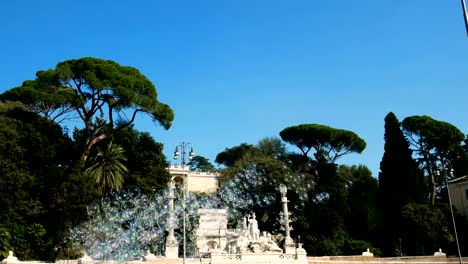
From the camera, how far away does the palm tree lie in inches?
1407

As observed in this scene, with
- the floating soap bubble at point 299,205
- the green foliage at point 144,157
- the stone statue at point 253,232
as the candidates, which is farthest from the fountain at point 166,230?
the floating soap bubble at point 299,205

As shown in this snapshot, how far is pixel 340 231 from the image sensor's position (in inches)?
1618

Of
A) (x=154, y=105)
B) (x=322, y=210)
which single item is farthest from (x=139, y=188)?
(x=322, y=210)

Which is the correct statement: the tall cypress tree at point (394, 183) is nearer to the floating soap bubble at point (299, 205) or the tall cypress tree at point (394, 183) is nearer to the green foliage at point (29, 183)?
the floating soap bubble at point (299, 205)

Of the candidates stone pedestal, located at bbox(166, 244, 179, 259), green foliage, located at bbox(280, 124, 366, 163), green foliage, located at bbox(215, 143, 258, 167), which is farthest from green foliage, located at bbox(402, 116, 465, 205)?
stone pedestal, located at bbox(166, 244, 179, 259)

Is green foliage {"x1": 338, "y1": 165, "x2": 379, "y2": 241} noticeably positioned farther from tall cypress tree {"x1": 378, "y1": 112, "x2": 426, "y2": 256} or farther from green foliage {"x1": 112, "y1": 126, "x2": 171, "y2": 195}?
green foliage {"x1": 112, "y1": 126, "x2": 171, "y2": 195}

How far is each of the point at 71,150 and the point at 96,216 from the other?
8.85 m

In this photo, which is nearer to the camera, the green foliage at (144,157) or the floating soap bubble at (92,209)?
the floating soap bubble at (92,209)

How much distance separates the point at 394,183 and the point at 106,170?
923 inches

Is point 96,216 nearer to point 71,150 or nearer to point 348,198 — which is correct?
point 71,150

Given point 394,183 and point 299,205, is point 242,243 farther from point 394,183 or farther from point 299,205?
point 394,183

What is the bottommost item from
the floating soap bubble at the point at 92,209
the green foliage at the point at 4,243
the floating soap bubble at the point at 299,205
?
the green foliage at the point at 4,243

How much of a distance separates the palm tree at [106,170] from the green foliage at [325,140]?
25.0 m

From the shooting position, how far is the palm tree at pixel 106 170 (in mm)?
35750
